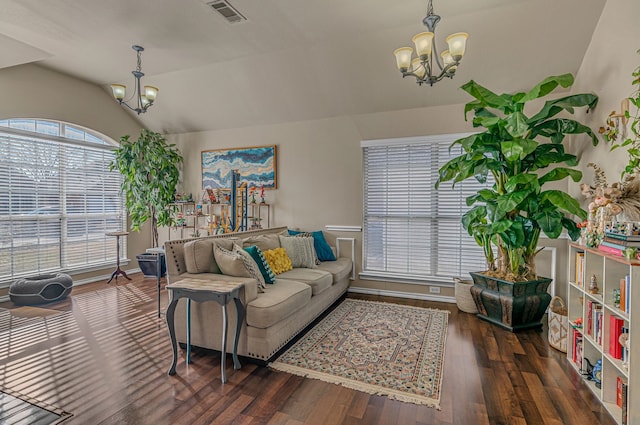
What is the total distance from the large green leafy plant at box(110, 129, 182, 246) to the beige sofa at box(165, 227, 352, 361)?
2715mm

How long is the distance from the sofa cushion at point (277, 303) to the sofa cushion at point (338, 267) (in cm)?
88

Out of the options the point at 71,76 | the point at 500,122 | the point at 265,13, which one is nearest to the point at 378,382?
the point at 500,122

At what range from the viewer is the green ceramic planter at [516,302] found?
11.2ft

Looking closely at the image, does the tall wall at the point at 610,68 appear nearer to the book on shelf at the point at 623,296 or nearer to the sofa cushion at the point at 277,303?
the book on shelf at the point at 623,296

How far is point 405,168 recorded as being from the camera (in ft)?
15.6

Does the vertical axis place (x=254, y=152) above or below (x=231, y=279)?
above

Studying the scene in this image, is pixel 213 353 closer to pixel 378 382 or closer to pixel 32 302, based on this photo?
pixel 378 382

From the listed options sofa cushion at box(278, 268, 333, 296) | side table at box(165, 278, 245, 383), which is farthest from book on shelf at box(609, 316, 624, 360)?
side table at box(165, 278, 245, 383)

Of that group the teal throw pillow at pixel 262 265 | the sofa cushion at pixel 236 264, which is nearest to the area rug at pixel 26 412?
the sofa cushion at pixel 236 264

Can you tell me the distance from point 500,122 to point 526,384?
2.37m

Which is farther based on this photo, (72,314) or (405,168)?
(405,168)

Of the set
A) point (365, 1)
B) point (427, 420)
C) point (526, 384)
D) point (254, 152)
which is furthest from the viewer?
point (254, 152)

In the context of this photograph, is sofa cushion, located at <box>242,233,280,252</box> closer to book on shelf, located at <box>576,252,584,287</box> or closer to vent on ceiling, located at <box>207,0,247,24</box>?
vent on ceiling, located at <box>207,0,247,24</box>

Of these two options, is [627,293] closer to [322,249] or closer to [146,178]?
[322,249]
